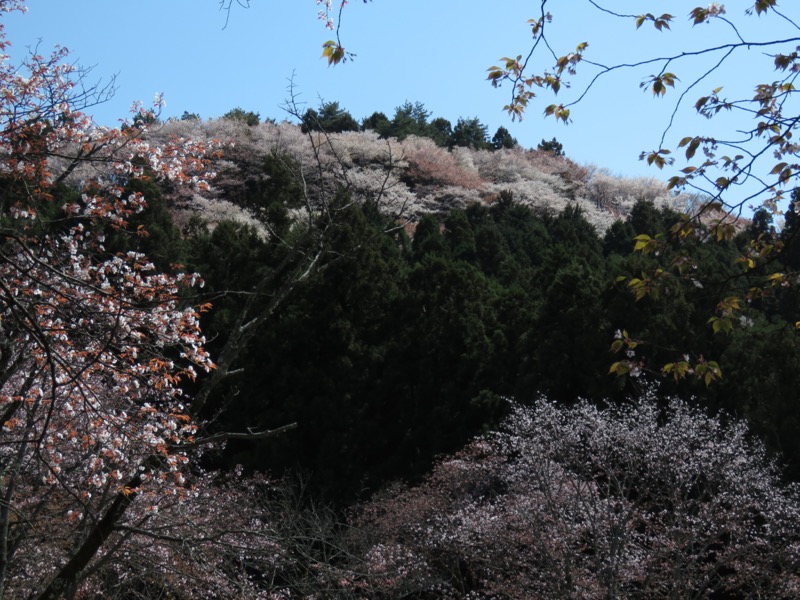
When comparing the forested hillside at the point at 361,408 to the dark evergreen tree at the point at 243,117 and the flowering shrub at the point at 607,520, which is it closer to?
the flowering shrub at the point at 607,520

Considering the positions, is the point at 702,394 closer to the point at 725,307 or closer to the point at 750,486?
the point at 750,486

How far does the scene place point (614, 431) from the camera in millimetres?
11188

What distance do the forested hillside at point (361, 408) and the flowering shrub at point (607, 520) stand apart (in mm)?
52

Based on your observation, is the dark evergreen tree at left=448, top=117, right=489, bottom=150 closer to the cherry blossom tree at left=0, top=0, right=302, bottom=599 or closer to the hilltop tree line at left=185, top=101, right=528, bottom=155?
the hilltop tree line at left=185, top=101, right=528, bottom=155

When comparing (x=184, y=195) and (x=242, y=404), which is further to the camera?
(x=184, y=195)

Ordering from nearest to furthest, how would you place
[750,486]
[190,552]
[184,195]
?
[190,552], [750,486], [184,195]

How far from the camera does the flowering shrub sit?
9.77 meters

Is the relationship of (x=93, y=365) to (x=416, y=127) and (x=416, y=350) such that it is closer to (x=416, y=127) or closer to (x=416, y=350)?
(x=416, y=350)

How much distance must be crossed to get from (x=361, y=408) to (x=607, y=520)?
693 cm

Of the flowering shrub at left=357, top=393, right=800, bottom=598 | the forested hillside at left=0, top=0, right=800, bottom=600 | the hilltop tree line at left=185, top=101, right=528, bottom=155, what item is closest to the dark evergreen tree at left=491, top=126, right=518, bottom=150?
the hilltop tree line at left=185, top=101, right=528, bottom=155

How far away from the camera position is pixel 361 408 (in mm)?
16234

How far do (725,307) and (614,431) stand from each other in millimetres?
8110

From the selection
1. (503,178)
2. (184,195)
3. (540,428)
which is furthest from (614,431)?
(503,178)

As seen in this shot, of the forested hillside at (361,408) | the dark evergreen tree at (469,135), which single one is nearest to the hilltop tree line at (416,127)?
the dark evergreen tree at (469,135)
